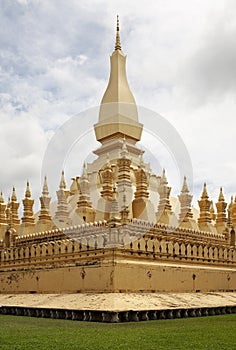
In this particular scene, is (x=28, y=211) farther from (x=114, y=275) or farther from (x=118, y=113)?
(x=114, y=275)

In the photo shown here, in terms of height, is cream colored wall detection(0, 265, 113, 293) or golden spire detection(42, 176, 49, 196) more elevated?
golden spire detection(42, 176, 49, 196)

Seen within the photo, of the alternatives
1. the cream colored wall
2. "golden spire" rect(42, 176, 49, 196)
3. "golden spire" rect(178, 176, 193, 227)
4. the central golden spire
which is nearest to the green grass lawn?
the cream colored wall

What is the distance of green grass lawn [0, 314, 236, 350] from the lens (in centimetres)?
647

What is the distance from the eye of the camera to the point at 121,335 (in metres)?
7.42

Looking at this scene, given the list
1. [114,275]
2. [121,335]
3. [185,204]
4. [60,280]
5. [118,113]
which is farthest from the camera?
[118,113]

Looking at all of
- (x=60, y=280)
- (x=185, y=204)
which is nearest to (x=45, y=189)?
(x=185, y=204)

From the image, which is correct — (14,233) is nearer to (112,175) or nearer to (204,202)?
(112,175)

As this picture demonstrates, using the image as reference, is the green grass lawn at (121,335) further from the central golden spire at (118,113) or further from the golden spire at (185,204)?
the central golden spire at (118,113)

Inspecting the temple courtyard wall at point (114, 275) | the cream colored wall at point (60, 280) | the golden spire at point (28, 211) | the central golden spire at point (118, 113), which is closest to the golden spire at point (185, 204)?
the temple courtyard wall at point (114, 275)

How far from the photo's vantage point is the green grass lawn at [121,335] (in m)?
6.47

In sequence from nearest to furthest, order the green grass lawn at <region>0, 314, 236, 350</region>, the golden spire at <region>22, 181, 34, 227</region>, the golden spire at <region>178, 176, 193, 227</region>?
the green grass lawn at <region>0, 314, 236, 350</region>, the golden spire at <region>178, 176, 193, 227</region>, the golden spire at <region>22, 181, 34, 227</region>

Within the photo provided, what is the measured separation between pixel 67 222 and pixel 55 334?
10.6 meters

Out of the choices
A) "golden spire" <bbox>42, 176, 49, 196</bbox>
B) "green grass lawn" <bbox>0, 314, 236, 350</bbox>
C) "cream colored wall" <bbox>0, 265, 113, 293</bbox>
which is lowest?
"green grass lawn" <bbox>0, 314, 236, 350</bbox>

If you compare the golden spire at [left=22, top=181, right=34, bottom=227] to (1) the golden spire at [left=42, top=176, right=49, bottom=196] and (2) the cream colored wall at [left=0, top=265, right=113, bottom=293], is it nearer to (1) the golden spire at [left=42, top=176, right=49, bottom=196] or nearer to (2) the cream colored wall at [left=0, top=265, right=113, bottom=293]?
(1) the golden spire at [left=42, top=176, right=49, bottom=196]
